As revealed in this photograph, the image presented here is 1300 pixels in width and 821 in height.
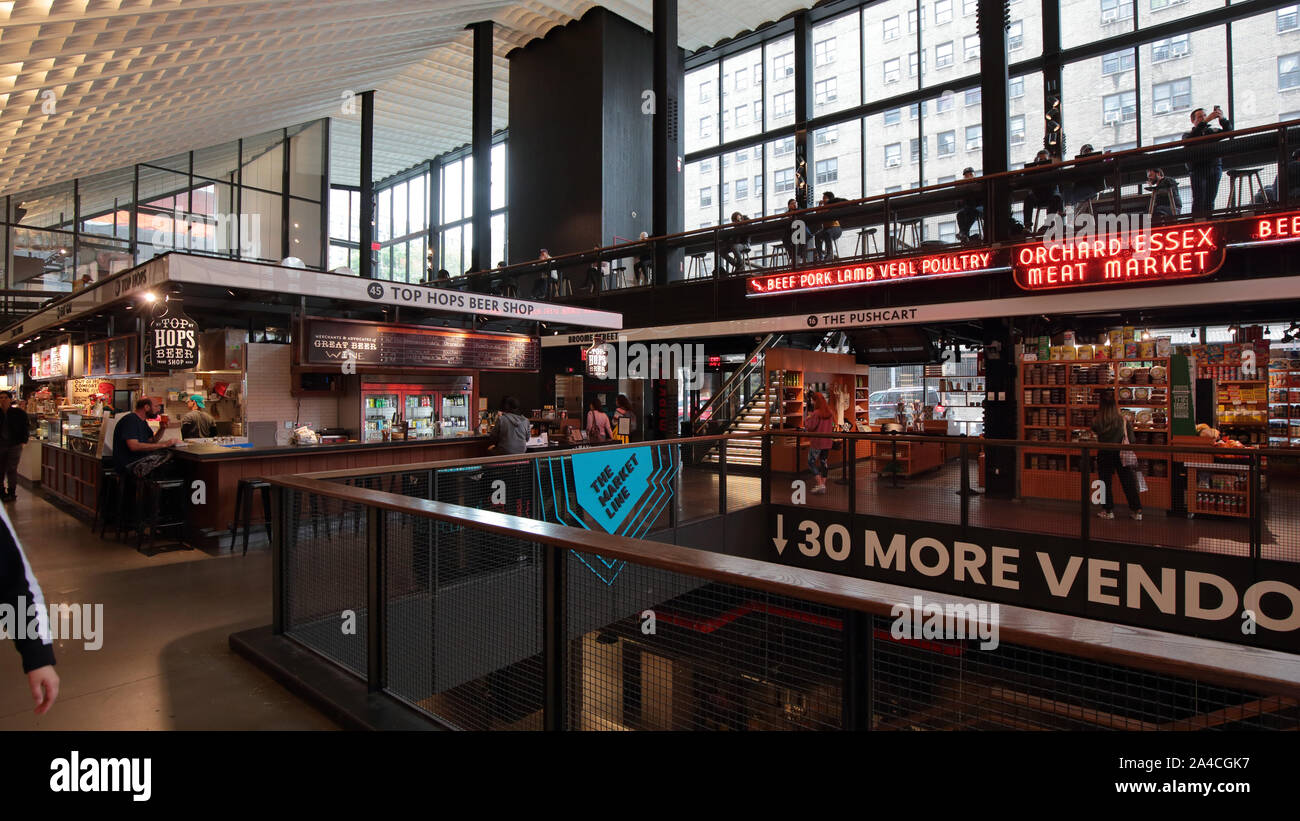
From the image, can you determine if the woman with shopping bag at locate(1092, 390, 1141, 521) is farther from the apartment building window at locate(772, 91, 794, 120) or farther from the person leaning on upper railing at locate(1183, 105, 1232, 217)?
the apartment building window at locate(772, 91, 794, 120)

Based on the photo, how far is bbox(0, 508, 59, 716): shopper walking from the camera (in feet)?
5.95

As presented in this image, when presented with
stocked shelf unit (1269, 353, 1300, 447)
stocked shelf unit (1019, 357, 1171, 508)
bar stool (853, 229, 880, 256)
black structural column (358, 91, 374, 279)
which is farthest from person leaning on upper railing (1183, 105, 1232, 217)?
black structural column (358, 91, 374, 279)

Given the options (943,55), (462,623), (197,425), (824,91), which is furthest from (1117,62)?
(197,425)

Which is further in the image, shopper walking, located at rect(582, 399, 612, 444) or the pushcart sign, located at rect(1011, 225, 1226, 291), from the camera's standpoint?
shopper walking, located at rect(582, 399, 612, 444)

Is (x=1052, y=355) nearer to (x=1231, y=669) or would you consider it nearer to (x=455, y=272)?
(x=1231, y=669)

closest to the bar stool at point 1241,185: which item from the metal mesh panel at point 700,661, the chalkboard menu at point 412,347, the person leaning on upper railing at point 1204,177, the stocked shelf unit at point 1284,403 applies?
the person leaning on upper railing at point 1204,177

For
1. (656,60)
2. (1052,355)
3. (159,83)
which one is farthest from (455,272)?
(1052,355)

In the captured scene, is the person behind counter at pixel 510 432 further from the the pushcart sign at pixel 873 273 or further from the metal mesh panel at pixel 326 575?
the the pushcart sign at pixel 873 273

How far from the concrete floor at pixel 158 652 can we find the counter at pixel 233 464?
0.42 metres

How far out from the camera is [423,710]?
2.90 metres

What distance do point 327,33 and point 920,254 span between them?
10.2 metres

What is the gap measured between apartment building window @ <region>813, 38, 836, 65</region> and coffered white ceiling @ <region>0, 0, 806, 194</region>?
44.8 inches

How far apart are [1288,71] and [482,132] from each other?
53.0ft

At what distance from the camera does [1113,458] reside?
7.17 meters
